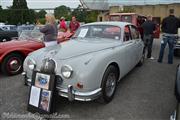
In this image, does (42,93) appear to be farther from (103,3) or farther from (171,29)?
(103,3)

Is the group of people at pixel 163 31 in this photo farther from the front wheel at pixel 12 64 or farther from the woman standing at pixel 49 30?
the front wheel at pixel 12 64

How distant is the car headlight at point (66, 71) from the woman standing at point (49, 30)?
2528 mm

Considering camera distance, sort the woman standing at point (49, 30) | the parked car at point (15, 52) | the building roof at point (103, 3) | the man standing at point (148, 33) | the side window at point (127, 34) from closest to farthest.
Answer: the side window at point (127, 34) → the parked car at point (15, 52) → the woman standing at point (49, 30) → the man standing at point (148, 33) → the building roof at point (103, 3)

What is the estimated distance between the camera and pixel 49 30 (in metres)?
5.66

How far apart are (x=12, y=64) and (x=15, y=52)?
1.10 feet

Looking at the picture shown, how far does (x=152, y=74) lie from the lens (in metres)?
5.73

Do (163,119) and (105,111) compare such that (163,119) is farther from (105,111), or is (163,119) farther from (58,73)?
(58,73)

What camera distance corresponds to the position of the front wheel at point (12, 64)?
218 inches

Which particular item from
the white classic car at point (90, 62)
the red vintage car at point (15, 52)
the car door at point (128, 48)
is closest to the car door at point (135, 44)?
the car door at point (128, 48)

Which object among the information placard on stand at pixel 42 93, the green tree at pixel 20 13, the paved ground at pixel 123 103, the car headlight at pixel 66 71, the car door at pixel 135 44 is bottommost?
the paved ground at pixel 123 103

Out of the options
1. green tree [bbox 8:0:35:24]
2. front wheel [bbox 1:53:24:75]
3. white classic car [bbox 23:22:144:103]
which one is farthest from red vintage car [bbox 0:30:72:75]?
green tree [bbox 8:0:35:24]

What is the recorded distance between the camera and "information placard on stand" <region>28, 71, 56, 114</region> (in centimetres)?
339

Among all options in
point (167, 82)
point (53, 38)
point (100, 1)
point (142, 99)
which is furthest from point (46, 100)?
point (100, 1)

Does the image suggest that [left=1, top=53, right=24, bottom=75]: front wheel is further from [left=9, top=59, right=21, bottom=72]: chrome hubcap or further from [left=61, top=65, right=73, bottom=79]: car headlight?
[left=61, top=65, right=73, bottom=79]: car headlight
